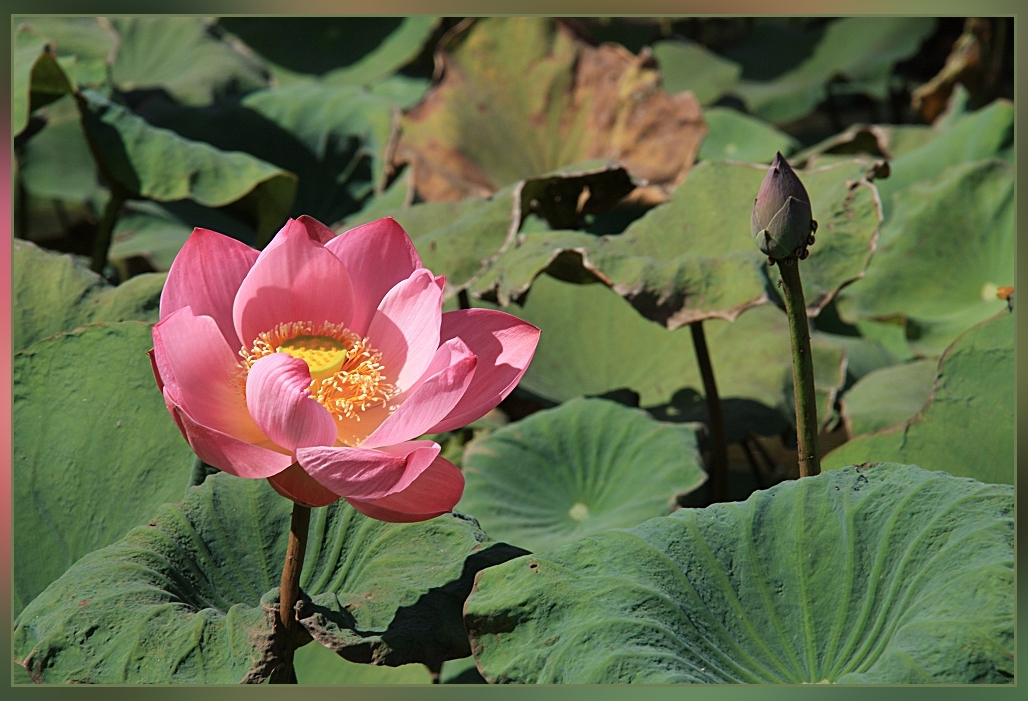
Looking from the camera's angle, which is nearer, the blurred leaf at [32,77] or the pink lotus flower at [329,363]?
the pink lotus flower at [329,363]

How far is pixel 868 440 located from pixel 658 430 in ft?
0.76

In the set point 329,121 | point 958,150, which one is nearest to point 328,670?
point 329,121

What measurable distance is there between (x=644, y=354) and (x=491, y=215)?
33cm

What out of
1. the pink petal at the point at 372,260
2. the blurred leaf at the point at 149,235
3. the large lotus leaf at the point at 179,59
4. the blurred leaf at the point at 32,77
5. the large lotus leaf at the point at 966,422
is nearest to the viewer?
the pink petal at the point at 372,260

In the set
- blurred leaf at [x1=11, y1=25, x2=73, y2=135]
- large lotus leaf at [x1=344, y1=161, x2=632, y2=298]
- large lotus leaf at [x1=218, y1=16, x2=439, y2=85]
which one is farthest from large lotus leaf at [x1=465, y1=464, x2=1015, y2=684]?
large lotus leaf at [x1=218, y1=16, x2=439, y2=85]

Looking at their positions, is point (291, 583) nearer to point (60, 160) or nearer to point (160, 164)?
point (160, 164)

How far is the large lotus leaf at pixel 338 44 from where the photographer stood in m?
2.40

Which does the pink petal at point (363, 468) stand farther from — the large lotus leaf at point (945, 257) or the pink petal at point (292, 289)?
the large lotus leaf at point (945, 257)

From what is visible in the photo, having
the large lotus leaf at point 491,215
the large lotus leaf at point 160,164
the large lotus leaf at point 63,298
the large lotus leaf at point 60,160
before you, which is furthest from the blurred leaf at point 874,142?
the large lotus leaf at point 60,160

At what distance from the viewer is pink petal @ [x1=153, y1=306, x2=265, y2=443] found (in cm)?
59

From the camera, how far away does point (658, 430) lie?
1.12 meters

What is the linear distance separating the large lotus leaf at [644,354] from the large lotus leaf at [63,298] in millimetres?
520

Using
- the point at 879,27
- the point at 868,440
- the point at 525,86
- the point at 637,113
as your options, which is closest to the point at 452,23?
the point at 525,86

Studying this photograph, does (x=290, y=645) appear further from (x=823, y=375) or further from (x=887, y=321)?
(x=887, y=321)
